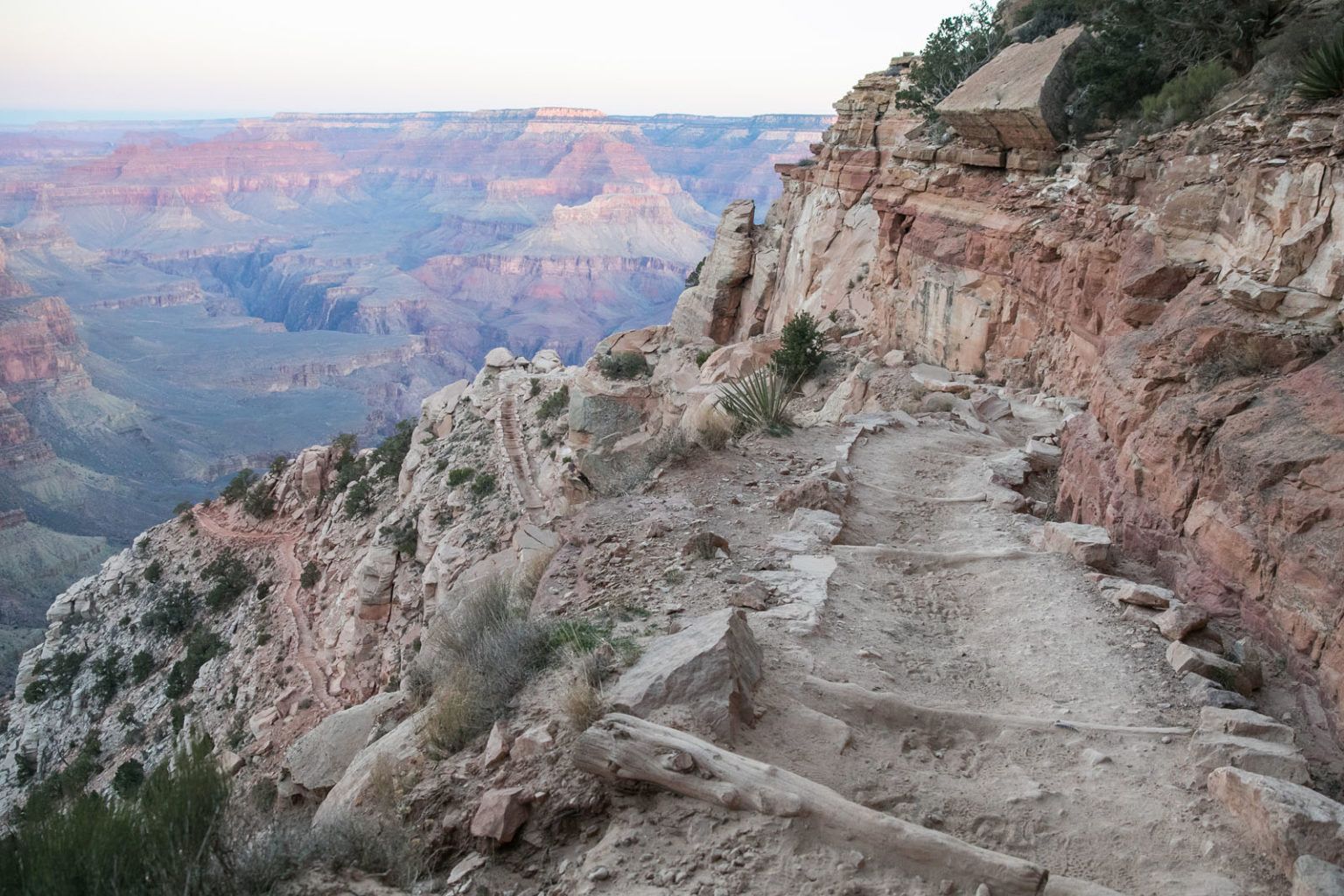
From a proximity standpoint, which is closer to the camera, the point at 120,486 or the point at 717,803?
the point at 717,803

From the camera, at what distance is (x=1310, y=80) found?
730cm

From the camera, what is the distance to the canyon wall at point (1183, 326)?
5168 millimetres

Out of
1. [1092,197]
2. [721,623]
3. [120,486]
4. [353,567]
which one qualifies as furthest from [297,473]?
[120,486]

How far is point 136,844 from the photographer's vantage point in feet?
11.0

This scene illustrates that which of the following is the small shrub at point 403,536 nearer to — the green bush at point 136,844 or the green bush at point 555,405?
the green bush at point 555,405

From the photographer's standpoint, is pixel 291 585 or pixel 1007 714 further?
pixel 291 585

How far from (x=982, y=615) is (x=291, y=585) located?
22.1 meters

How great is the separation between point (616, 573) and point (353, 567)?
18383 millimetres

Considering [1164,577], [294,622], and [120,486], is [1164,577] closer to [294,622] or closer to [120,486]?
[294,622]

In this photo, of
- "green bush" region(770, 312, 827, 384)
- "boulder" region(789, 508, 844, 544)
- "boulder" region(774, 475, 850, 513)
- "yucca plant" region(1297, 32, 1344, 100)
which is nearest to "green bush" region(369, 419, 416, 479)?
"green bush" region(770, 312, 827, 384)

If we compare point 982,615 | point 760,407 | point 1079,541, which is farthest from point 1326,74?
point 760,407

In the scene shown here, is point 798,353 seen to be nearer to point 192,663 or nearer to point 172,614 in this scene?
point 192,663

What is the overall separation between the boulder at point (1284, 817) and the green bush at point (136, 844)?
4038mm

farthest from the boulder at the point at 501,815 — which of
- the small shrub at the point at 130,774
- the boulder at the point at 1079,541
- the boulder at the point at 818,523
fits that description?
the small shrub at the point at 130,774
